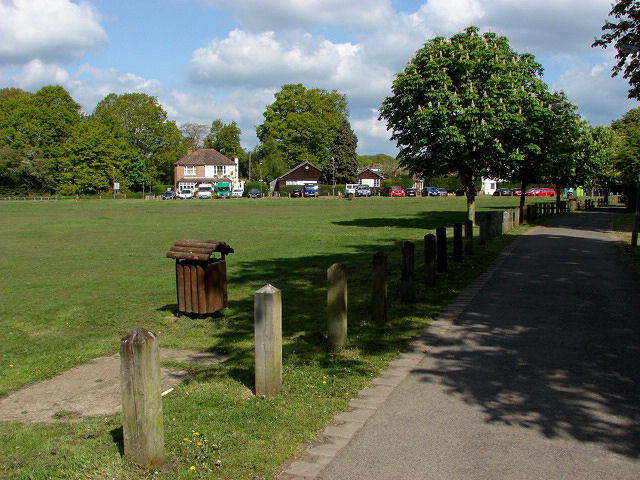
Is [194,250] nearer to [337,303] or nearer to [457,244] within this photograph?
[337,303]

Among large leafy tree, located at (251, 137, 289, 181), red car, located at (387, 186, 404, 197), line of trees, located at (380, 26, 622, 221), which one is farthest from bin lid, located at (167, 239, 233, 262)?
large leafy tree, located at (251, 137, 289, 181)

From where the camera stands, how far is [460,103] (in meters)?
23.5

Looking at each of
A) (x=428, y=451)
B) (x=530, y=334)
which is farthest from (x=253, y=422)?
(x=530, y=334)

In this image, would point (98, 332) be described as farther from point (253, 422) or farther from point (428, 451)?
point (428, 451)

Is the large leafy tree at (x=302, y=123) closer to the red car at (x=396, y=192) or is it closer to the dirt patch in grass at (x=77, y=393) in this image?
the red car at (x=396, y=192)

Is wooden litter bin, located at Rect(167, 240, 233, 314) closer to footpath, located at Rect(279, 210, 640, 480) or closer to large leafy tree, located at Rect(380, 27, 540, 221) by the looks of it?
footpath, located at Rect(279, 210, 640, 480)

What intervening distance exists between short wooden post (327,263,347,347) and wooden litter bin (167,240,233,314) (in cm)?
252

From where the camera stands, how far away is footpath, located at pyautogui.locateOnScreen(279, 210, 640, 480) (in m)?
4.02

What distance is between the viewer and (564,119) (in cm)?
3039

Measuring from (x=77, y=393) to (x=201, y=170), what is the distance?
104623 millimetres

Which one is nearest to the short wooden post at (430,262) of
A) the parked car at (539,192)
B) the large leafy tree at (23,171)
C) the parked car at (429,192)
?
the parked car at (429,192)

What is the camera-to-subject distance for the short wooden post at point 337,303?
6625 millimetres

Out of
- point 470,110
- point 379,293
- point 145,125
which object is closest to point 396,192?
point 145,125

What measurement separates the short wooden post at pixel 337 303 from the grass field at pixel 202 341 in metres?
0.18
